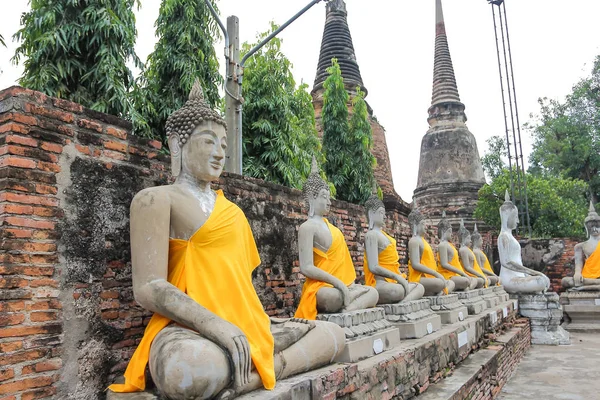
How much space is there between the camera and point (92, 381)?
3129mm

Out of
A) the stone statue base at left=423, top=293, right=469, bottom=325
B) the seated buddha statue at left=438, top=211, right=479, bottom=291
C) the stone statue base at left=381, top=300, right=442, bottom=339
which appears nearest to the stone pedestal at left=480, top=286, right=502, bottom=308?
the seated buddha statue at left=438, top=211, right=479, bottom=291

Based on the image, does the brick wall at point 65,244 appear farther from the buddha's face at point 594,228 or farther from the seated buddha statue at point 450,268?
the buddha's face at point 594,228

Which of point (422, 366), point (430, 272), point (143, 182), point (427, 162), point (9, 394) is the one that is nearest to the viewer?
point (9, 394)

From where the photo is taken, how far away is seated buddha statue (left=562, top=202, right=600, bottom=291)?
11.5 metres

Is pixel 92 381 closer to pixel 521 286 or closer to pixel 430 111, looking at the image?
pixel 521 286

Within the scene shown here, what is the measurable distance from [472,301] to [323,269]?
4.17 meters

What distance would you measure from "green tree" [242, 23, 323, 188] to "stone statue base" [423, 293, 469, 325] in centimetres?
517

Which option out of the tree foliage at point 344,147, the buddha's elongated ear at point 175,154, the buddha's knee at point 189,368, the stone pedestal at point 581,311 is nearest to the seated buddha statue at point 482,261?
the stone pedestal at point 581,311

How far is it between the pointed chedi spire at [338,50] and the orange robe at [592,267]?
27.3 ft

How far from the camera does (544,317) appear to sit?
9602mm

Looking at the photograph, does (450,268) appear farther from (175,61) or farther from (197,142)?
(175,61)

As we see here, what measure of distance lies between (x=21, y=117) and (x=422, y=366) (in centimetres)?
378

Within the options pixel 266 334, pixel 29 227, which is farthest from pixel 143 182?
pixel 266 334

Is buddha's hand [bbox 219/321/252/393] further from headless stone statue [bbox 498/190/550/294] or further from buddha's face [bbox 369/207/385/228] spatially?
headless stone statue [bbox 498/190/550/294]
